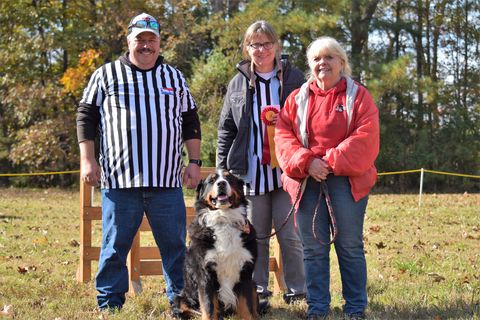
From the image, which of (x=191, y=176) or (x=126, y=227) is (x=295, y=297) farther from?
(x=126, y=227)

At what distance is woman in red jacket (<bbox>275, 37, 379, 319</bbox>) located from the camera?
4.14 metres

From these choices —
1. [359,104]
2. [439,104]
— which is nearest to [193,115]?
[359,104]

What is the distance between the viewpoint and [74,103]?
71.6 ft

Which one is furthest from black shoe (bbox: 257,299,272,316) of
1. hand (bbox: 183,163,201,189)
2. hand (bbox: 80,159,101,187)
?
hand (bbox: 80,159,101,187)

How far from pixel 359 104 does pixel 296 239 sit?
1.42m

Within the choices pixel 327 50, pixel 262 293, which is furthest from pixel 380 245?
pixel 327 50

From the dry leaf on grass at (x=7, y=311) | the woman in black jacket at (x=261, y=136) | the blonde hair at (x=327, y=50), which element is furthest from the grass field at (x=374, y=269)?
the blonde hair at (x=327, y=50)

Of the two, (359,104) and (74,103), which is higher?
(74,103)

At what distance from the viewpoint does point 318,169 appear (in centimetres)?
412

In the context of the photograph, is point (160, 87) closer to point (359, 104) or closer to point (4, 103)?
point (359, 104)

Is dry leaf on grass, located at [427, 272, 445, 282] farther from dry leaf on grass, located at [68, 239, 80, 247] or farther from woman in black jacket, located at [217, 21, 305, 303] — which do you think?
dry leaf on grass, located at [68, 239, 80, 247]

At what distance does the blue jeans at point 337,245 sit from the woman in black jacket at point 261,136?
0.64 metres

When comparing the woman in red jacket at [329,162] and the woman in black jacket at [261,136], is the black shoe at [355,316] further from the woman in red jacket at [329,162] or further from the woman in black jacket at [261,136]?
the woman in black jacket at [261,136]

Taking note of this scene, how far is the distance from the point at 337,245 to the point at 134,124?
165 centimetres
